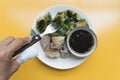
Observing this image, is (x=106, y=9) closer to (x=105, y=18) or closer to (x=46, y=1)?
(x=105, y=18)

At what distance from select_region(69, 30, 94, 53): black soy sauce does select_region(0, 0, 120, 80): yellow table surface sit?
6 cm

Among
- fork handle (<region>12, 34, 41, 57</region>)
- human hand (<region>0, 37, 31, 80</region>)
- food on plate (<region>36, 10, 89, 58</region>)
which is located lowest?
human hand (<region>0, 37, 31, 80</region>)

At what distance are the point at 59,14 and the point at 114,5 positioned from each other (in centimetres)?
21

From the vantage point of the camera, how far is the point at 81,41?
905 millimetres

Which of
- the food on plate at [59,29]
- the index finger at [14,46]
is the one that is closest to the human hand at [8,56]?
the index finger at [14,46]

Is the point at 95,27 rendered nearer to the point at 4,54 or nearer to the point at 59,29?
the point at 59,29

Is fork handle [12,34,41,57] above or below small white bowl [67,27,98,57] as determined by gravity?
below

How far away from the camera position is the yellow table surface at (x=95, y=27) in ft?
3.06

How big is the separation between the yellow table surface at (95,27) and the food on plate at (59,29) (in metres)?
0.06

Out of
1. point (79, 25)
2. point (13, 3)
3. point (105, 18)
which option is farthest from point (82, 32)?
point (13, 3)

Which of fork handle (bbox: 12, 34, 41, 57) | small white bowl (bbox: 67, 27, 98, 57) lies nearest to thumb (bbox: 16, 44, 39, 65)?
fork handle (bbox: 12, 34, 41, 57)

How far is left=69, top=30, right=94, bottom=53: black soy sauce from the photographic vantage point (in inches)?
35.7

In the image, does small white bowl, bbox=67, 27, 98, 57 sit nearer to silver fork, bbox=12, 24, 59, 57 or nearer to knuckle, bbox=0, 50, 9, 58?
silver fork, bbox=12, 24, 59, 57

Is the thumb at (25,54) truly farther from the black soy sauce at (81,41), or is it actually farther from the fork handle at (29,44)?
the black soy sauce at (81,41)
